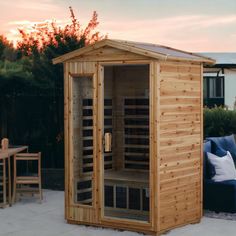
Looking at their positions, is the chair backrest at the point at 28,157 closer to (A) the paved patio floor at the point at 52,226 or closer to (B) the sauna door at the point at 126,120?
(A) the paved patio floor at the point at 52,226

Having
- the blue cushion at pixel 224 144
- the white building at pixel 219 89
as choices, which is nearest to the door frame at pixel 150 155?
the blue cushion at pixel 224 144

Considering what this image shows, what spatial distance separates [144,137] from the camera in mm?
9914

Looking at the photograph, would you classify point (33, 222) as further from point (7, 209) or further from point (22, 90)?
point (22, 90)

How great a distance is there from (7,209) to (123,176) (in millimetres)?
2051

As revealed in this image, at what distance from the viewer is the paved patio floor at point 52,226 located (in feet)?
28.2

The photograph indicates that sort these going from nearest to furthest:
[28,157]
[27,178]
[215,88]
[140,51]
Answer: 1. [140,51]
2. [28,157]
3. [27,178]
4. [215,88]

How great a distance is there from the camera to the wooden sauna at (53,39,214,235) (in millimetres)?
8344

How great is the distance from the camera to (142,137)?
32.6 ft

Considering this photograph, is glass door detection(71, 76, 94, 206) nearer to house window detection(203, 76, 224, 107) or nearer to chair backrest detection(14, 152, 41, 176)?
chair backrest detection(14, 152, 41, 176)

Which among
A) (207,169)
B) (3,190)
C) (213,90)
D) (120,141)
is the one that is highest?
(213,90)

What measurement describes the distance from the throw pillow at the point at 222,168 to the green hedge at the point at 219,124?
9.27ft

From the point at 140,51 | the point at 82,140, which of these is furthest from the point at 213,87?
the point at 140,51

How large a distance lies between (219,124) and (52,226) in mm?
4934

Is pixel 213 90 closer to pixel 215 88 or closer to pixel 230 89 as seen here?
pixel 215 88
